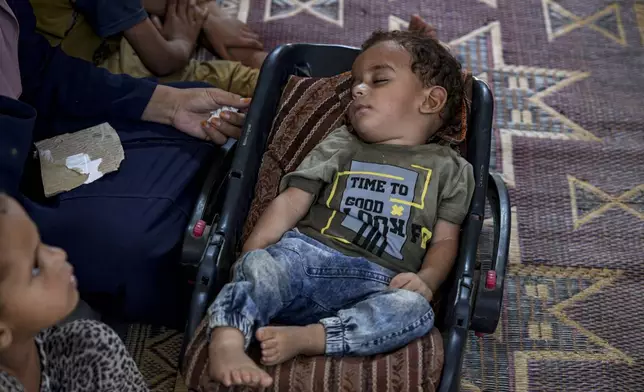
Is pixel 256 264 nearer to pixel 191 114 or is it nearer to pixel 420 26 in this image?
pixel 191 114

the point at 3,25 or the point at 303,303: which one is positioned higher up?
the point at 3,25

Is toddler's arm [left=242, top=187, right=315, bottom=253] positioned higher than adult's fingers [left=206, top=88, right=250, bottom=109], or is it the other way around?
adult's fingers [left=206, top=88, right=250, bottom=109]

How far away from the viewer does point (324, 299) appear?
1.46m

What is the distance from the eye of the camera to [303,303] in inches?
57.6

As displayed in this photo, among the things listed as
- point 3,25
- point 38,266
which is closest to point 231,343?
point 38,266

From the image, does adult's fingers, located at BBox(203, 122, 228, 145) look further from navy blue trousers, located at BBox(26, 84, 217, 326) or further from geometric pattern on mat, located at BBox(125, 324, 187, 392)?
geometric pattern on mat, located at BBox(125, 324, 187, 392)

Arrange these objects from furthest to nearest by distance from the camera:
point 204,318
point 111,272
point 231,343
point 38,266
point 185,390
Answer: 1. point 185,390
2. point 111,272
3. point 204,318
4. point 231,343
5. point 38,266

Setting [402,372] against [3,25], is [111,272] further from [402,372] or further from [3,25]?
[402,372]

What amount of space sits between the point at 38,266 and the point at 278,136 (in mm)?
839

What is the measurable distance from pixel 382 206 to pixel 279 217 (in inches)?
8.5

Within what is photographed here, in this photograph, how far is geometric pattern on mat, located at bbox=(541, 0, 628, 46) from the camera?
98.5 inches

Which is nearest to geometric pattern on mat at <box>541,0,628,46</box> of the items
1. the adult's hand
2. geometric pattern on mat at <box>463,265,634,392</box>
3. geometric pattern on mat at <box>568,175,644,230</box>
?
geometric pattern on mat at <box>568,175,644,230</box>

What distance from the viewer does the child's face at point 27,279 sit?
932 millimetres

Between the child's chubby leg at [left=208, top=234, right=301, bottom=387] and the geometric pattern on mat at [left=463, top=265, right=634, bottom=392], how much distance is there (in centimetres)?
59
